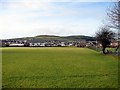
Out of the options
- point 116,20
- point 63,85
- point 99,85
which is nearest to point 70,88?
point 63,85

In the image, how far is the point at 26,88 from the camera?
14836mm

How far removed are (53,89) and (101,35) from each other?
53.4m

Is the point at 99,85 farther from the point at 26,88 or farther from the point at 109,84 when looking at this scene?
the point at 26,88

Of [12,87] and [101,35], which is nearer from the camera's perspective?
[12,87]

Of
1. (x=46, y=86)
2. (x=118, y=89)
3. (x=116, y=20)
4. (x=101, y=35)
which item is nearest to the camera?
(x=118, y=89)

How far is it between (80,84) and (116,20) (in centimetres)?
1819

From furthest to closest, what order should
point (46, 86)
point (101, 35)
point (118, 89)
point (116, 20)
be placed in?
point (101, 35) → point (116, 20) → point (46, 86) → point (118, 89)

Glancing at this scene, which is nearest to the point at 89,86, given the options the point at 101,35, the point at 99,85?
the point at 99,85

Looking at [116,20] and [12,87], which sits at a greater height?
[116,20]

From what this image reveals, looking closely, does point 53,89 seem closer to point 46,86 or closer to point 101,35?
point 46,86

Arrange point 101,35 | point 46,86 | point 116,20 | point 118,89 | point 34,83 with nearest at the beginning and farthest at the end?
point 118,89, point 46,86, point 34,83, point 116,20, point 101,35

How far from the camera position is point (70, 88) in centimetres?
1488

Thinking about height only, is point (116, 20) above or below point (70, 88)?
above

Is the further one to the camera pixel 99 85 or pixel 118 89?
pixel 99 85
